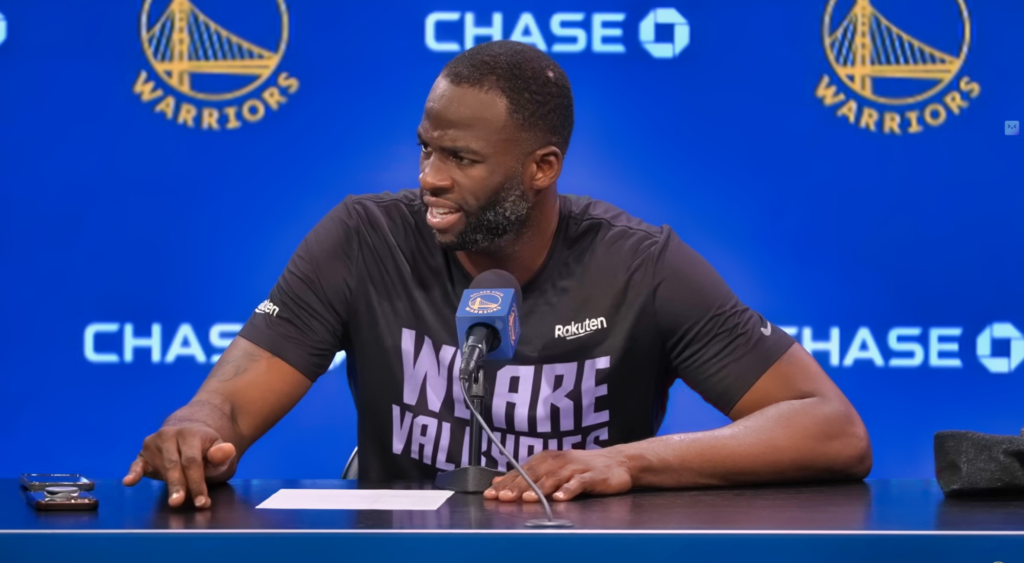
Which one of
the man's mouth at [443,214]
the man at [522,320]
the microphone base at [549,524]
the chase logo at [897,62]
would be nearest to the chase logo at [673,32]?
the chase logo at [897,62]

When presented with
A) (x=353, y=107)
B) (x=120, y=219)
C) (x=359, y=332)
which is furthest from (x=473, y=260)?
(x=120, y=219)

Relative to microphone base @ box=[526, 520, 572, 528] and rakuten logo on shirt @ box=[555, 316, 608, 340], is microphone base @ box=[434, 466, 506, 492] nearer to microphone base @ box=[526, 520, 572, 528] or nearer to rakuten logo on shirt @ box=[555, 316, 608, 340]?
microphone base @ box=[526, 520, 572, 528]

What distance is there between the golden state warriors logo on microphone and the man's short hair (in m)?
0.58

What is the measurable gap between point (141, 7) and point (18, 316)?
879 mm

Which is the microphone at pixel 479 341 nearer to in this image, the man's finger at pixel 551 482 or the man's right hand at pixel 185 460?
the man's finger at pixel 551 482

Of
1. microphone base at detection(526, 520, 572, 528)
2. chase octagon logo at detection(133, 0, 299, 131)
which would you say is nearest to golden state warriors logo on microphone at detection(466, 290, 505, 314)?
microphone base at detection(526, 520, 572, 528)

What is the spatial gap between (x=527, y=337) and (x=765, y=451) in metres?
0.48

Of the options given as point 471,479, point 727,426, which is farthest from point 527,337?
point 471,479

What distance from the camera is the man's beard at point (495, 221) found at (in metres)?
1.97

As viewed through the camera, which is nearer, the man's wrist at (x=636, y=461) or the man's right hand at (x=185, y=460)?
the man's right hand at (x=185, y=460)

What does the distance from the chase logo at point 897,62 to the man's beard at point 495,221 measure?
1.40 m

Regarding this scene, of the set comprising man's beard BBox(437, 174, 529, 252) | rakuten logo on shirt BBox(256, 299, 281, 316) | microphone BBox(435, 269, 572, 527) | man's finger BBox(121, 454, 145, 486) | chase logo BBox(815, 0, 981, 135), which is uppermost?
chase logo BBox(815, 0, 981, 135)

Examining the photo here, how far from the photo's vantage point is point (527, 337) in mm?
1981

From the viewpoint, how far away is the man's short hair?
6.47ft
